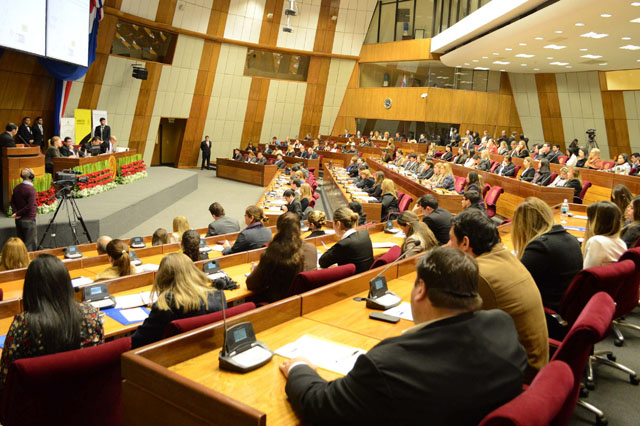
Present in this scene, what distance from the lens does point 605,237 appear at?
11.6 ft

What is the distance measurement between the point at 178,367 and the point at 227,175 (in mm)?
15619

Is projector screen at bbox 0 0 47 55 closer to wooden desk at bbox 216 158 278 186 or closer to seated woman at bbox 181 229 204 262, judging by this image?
seated woman at bbox 181 229 204 262

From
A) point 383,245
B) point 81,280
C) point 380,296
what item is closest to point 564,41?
point 383,245

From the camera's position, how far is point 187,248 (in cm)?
396

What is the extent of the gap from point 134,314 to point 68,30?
9.38 meters

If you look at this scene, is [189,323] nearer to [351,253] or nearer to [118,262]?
[351,253]

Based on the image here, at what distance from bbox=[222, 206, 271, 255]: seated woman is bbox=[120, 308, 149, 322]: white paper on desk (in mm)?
1639

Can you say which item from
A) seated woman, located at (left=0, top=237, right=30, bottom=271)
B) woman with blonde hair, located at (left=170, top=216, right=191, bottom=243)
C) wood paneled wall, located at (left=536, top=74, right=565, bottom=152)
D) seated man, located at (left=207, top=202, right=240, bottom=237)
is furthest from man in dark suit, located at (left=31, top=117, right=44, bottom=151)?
wood paneled wall, located at (left=536, top=74, right=565, bottom=152)

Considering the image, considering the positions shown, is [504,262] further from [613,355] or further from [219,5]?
[219,5]

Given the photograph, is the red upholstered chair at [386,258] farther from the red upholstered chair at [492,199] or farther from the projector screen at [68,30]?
the projector screen at [68,30]

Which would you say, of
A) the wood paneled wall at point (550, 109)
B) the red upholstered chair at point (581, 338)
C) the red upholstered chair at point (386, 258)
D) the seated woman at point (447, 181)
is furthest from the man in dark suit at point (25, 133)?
the wood paneled wall at point (550, 109)

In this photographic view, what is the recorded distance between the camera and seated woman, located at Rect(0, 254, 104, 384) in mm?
2221

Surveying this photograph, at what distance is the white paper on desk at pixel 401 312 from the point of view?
2.67m

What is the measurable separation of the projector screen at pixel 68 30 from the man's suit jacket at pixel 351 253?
8267 mm
